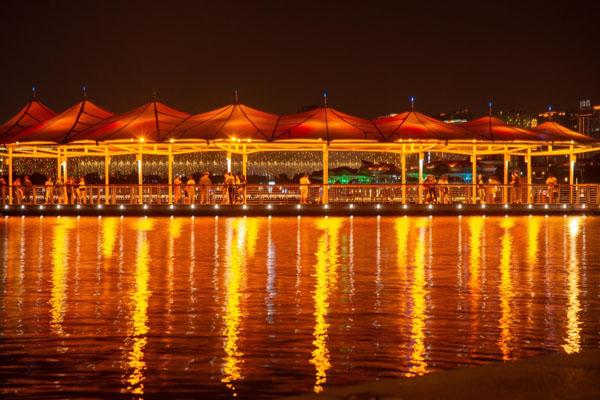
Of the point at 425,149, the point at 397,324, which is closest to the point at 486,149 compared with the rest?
the point at 425,149

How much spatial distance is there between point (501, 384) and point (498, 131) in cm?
3944

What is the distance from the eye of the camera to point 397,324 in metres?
10.7

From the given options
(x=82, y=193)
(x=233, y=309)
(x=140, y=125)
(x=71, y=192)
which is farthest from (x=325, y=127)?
(x=233, y=309)

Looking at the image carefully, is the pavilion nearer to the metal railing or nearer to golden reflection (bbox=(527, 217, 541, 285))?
the metal railing

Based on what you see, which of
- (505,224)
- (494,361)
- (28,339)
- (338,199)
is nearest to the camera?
(494,361)

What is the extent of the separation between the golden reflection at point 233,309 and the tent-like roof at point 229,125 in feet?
55.0

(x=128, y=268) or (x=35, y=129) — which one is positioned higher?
(x=35, y=129)

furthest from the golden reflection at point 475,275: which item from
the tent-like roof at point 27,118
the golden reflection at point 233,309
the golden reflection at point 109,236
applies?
the tent-like roof at point 27,118

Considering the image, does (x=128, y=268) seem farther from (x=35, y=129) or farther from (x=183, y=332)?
(x=35, y=129)

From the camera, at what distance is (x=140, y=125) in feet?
139

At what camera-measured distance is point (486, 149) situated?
1881 inches

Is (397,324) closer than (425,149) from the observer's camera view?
Yes

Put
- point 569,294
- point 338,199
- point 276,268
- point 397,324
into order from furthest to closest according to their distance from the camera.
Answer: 1. point 338,199
2. point 276,268
3. point 569,294
4. point 397,324

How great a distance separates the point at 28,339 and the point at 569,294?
7.12 metres
